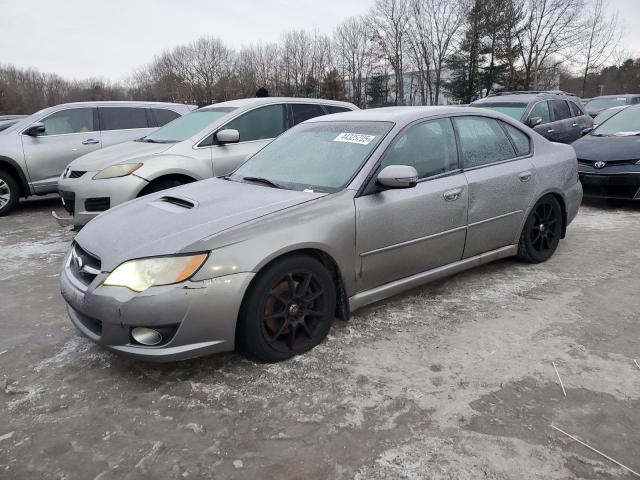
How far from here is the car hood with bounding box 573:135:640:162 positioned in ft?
22.0

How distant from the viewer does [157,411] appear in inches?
99.0

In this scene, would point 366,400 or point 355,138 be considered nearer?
point 366,400

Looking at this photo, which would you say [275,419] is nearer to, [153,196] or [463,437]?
[463,437]

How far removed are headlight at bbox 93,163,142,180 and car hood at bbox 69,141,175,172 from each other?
3.6 inches

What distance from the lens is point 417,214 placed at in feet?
11.4

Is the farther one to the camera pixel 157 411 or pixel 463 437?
pixel 157 411

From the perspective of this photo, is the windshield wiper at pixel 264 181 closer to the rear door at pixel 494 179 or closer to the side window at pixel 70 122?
the rear door at pixel 494 179

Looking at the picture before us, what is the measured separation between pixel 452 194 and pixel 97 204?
3.92 metres

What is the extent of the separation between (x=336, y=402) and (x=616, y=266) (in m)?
3.46

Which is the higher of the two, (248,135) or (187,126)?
(187,126)

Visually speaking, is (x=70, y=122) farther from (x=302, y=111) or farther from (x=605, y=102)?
(x=605, y=102)

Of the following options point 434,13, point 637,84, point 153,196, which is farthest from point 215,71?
point 153,196

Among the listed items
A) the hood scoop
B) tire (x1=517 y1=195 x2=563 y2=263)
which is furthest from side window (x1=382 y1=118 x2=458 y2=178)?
the hood scoop

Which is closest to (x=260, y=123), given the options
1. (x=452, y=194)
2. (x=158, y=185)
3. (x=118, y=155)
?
(x=158, y=185)
